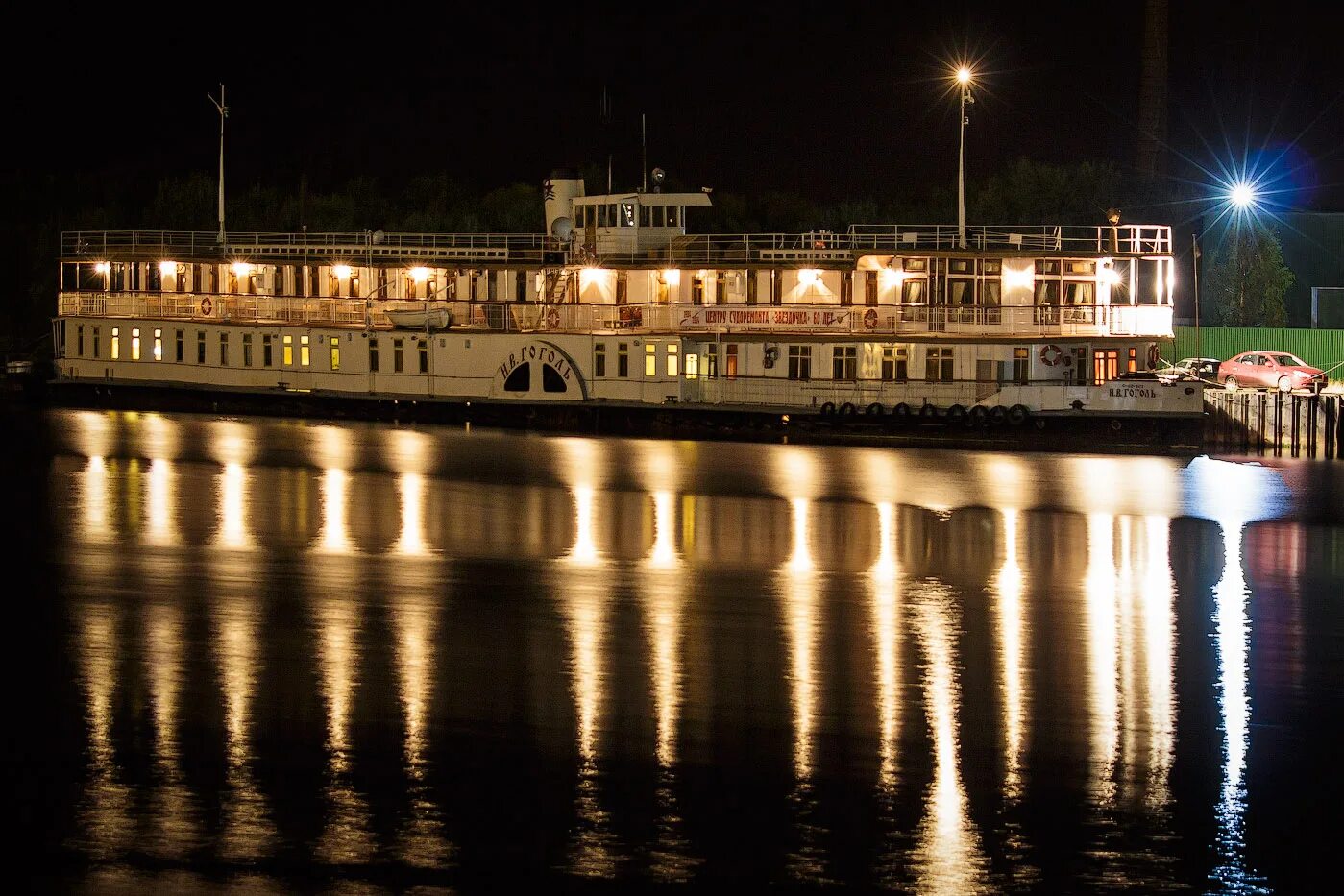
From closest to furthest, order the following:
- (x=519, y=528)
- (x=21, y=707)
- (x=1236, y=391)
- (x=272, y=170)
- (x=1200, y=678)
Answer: (x=21, y=707) < (x=1200, y=678) < (x=519, y=528) < (x=1236, y=391) < (x=272, y=170)

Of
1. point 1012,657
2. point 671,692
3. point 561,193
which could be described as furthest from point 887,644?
point 561,193

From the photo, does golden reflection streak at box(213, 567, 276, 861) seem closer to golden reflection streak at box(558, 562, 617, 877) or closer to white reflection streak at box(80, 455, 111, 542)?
golden reflection streak at box(558, 562, 617, 877)

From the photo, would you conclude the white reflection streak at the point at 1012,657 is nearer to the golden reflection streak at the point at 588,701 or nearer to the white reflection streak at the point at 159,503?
the golden reflection streak at the point at 588,701

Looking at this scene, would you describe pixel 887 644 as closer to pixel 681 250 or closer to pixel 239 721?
pixel 239 721

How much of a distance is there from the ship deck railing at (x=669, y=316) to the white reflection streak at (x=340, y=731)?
95.3 feet

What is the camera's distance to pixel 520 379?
190 ft

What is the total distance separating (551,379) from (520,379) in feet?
3.60

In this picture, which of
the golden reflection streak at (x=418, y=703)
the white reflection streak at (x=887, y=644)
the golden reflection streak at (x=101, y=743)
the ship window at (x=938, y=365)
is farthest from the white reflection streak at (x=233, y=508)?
the ship window at (x=938, y=365)

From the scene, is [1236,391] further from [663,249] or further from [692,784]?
[692,784]

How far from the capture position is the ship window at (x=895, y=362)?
5316 cm

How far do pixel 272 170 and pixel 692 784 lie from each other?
141 m

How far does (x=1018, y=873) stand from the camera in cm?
→ 1566

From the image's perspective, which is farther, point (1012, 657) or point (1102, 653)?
point (1102, 653)

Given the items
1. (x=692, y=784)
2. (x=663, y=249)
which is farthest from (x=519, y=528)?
(x=663, y=249)
